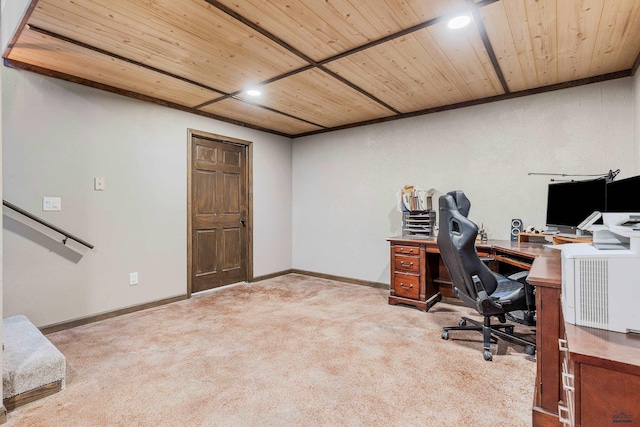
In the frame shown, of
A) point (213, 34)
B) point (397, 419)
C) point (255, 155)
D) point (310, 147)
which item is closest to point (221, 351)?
point (397, 419)

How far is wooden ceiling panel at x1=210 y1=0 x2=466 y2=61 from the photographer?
1.98 metres

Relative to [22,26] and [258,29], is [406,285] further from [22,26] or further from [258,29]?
[22,26]

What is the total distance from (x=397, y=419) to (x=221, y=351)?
4.72 ft

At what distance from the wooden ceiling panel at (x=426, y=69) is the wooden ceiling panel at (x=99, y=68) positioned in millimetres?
1630

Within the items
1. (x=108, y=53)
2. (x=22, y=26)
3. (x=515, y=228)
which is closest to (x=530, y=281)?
(x=515, y=228)

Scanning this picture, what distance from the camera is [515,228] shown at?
352cm

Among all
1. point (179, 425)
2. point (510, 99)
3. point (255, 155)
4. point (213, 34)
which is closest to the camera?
point (179, 425)

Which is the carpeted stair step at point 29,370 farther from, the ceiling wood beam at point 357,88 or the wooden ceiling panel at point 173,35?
the ceiling wood beam at point 357,88

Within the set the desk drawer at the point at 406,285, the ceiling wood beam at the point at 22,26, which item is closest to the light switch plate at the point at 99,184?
the ceiling wood beam at the point at 22,26

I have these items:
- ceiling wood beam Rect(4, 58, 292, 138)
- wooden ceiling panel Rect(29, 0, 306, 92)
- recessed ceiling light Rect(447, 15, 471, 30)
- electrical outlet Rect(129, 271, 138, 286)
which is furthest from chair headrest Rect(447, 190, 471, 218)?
electrical outlet Rect(129, 271, 138, 286)

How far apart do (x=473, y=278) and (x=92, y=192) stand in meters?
3.55

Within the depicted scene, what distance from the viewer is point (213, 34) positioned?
231 cm

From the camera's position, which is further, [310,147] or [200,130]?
[310,147]

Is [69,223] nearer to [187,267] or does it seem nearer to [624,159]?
[187,267]
